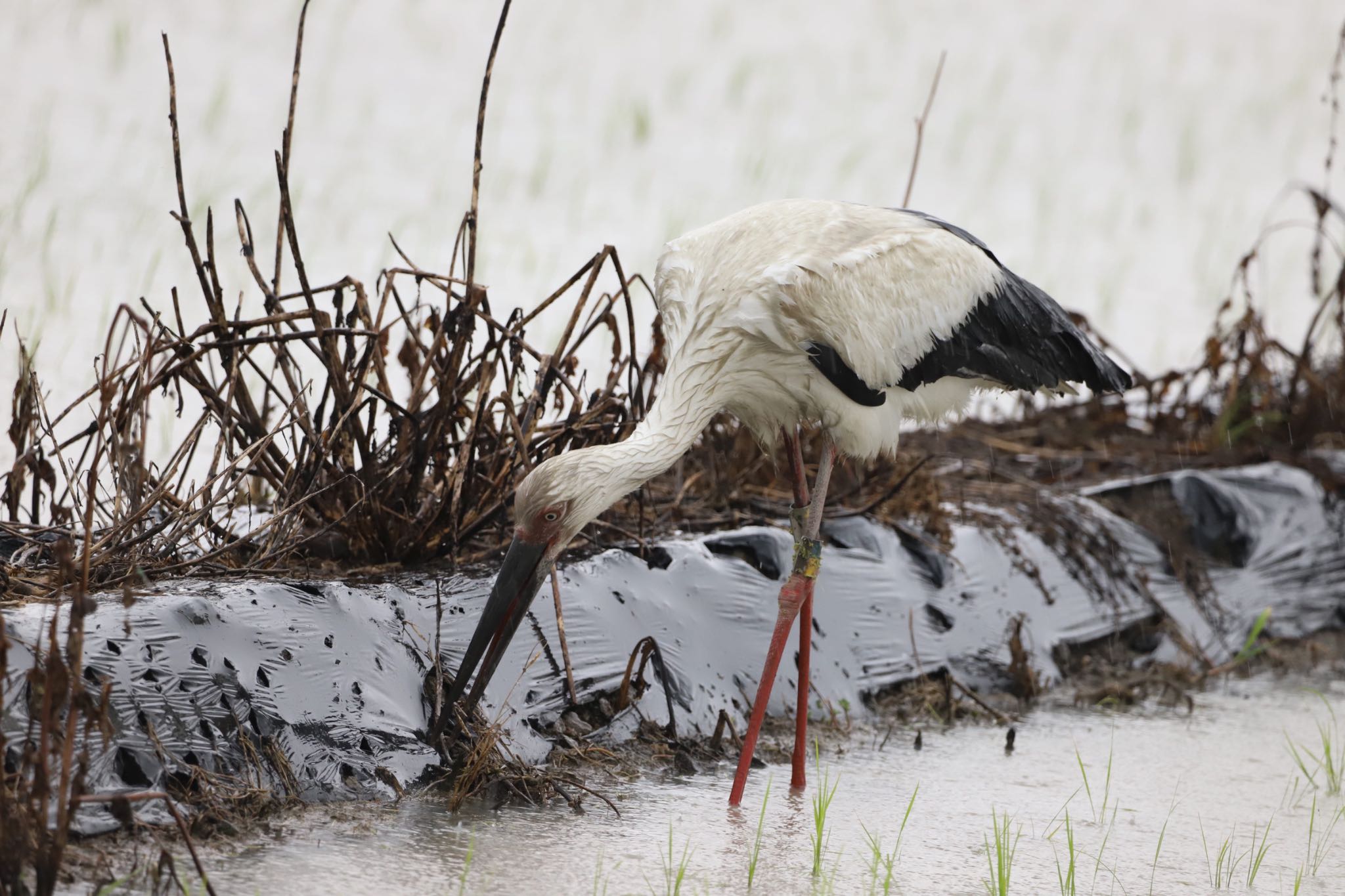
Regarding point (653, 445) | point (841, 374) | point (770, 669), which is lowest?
point (770, 669)

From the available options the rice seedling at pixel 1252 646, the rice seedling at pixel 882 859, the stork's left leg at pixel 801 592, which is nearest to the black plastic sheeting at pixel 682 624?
the rice seedling at pixel 1252 646

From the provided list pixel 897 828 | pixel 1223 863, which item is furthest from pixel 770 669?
pixel 1223 863

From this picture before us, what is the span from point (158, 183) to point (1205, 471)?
5.38 meters

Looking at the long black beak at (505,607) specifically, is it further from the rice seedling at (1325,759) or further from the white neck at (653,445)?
the rice seedling at (1325,759)

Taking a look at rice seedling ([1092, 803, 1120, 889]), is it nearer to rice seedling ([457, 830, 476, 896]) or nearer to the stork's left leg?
the stork's left leg

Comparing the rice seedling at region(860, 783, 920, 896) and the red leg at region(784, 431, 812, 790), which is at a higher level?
the red leg at region(784, 431, 812, 790)

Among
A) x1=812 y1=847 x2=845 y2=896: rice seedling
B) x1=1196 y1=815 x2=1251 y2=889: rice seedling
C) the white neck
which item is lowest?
x1=812 y1=847 x2=845 y2=896: rice seedling

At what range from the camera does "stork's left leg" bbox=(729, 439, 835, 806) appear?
151 inches

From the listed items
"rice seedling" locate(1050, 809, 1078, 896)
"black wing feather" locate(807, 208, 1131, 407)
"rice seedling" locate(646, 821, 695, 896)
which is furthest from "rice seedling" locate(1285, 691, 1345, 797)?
"rice seedling" locate(646, 821, 695, 896)

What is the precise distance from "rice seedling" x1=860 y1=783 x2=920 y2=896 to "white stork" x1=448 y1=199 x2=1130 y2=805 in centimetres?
42

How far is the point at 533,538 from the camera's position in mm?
3271

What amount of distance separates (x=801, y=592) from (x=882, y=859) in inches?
39.8

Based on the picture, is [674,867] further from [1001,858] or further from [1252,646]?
[1252,646]

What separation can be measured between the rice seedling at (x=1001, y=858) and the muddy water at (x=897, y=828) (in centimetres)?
3
